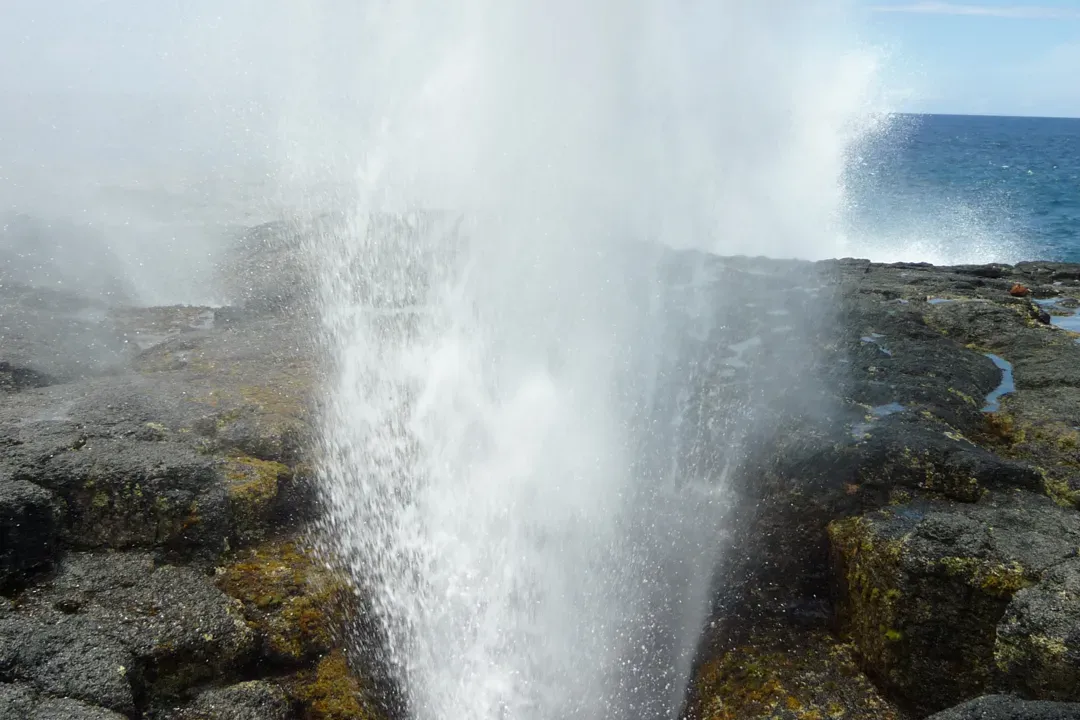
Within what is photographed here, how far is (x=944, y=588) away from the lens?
442 cm

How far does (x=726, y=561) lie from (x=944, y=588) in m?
1.49

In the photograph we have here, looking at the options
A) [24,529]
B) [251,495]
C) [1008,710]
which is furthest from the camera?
[251,495]

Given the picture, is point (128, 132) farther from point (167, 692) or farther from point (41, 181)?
point (167, 692)

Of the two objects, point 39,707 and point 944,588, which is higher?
point 944,588

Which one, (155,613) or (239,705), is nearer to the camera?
(239,705)

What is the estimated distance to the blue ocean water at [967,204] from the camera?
26562 millimetres

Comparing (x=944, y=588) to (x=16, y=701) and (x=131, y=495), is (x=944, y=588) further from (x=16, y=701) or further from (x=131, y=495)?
(x=131, y=495)

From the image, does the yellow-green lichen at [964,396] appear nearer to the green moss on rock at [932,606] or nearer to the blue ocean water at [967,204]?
the green moss on rock at [932,606]

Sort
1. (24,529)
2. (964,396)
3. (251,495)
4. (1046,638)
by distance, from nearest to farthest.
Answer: (1046,638)
(24,529)
(251,495)
(964,396)

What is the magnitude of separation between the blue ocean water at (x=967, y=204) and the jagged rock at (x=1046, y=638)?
20.5 metres

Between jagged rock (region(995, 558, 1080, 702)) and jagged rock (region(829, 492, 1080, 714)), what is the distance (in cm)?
14

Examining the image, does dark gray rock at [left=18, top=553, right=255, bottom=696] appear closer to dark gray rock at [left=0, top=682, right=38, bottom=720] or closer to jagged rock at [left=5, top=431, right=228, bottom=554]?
jagged rock at [left=5, top=431, right=228, bottom=554]

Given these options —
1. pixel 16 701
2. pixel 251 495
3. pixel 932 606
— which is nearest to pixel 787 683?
pixel 932 606

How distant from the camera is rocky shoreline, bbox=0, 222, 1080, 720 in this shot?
3947mm
